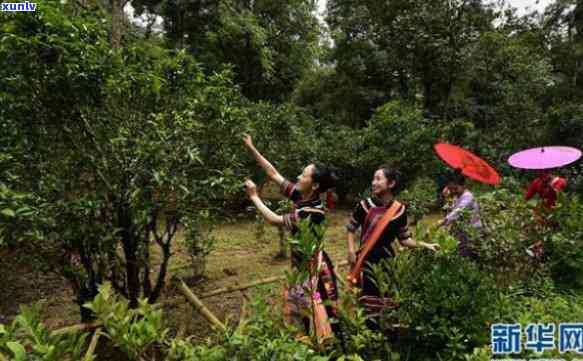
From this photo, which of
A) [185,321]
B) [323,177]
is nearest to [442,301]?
[323,177]

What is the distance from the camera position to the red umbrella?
12.7ft

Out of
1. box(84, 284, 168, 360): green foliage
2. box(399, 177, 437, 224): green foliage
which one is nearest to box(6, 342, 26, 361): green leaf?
box(84, 284, 168, 360): green foliage

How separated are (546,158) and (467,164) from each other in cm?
136

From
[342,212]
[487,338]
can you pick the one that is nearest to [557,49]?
[342,212]

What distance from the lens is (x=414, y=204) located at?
265 inches

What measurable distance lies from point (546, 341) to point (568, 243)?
2285 mm

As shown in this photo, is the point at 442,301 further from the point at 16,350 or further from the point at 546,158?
the point at 546,158

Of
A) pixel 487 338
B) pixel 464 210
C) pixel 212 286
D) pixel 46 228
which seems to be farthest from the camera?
pixel 212 286

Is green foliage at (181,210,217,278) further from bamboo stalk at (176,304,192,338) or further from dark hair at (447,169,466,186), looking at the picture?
dark hair at (447,169,466,186)

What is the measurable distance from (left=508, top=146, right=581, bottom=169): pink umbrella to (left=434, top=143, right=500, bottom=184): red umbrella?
80 centimetres

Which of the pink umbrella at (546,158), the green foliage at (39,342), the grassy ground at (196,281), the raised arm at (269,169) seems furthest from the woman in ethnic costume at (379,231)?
the pink umbrella at (546,158)

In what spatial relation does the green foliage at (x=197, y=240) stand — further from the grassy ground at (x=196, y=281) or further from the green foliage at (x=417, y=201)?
the green foliage at (x=417, y=201)

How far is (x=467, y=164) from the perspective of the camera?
3922mm

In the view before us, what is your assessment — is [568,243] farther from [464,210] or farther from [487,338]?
[487,338]
